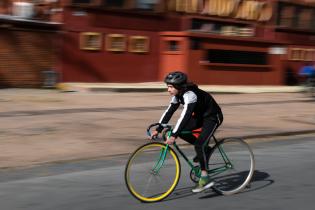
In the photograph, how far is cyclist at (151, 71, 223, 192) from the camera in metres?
6.09

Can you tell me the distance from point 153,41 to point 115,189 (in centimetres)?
1844

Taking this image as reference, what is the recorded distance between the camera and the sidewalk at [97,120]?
31.3 feet

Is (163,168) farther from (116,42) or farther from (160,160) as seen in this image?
(116,42)

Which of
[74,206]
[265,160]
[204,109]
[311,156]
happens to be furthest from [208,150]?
[311,156]

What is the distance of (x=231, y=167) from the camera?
6957 millimetres

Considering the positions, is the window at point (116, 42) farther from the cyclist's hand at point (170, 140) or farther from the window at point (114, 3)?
the cyclist's hand at point (170, 140)

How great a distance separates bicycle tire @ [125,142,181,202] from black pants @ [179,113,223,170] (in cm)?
31

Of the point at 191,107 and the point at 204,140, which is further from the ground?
the point at 191,107

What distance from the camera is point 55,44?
21.3 m

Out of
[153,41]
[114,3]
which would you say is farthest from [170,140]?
[153,41]

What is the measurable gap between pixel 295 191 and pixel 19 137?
569 cm

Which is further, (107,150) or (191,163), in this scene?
(107,150)

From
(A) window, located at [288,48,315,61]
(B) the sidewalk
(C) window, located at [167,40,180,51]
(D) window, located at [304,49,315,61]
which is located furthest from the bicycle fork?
(D) window, located at [304,49,315,61]

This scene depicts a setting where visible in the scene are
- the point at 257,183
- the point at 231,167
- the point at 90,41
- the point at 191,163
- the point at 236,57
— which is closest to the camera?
the point at 191,163
